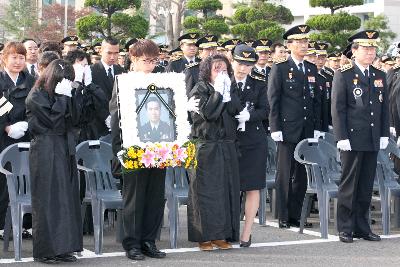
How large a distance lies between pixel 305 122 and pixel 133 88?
3.20 meters

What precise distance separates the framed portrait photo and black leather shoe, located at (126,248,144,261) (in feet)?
3.44

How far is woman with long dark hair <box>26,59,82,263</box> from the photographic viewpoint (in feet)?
28.8

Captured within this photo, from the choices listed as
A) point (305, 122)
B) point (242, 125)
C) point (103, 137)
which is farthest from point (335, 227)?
point (103, 137)

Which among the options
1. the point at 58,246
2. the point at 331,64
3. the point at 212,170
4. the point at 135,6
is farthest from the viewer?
A: the point at 135,6

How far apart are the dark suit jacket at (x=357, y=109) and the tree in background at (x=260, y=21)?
743 inches

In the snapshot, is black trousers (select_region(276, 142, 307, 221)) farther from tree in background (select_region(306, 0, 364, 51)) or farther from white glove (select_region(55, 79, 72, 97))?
tree in background (select_region(306, 0, 364, 51))

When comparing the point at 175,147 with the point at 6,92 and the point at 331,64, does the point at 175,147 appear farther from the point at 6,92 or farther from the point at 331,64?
the point at 331,64

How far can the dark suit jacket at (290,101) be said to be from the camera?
37.2 ft

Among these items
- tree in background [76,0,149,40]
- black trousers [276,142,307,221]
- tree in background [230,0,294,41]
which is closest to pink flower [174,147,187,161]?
black trousers [276,142,307,221]

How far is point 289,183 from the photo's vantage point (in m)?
11.4

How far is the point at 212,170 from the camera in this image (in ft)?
31.3

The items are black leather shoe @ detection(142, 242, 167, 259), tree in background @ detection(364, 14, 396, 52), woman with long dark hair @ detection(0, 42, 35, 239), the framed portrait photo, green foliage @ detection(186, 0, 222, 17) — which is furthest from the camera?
tree in background @ detection(364, 14, 396, 52)

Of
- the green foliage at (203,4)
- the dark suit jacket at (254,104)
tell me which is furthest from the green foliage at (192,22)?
the dark suit jacket at (254,104)

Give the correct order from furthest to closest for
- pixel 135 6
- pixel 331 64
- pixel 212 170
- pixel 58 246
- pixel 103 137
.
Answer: pixel 135 6 → pixel 331 64 → pixel 103 137 → pixel 212 170 → pixel 58 246
